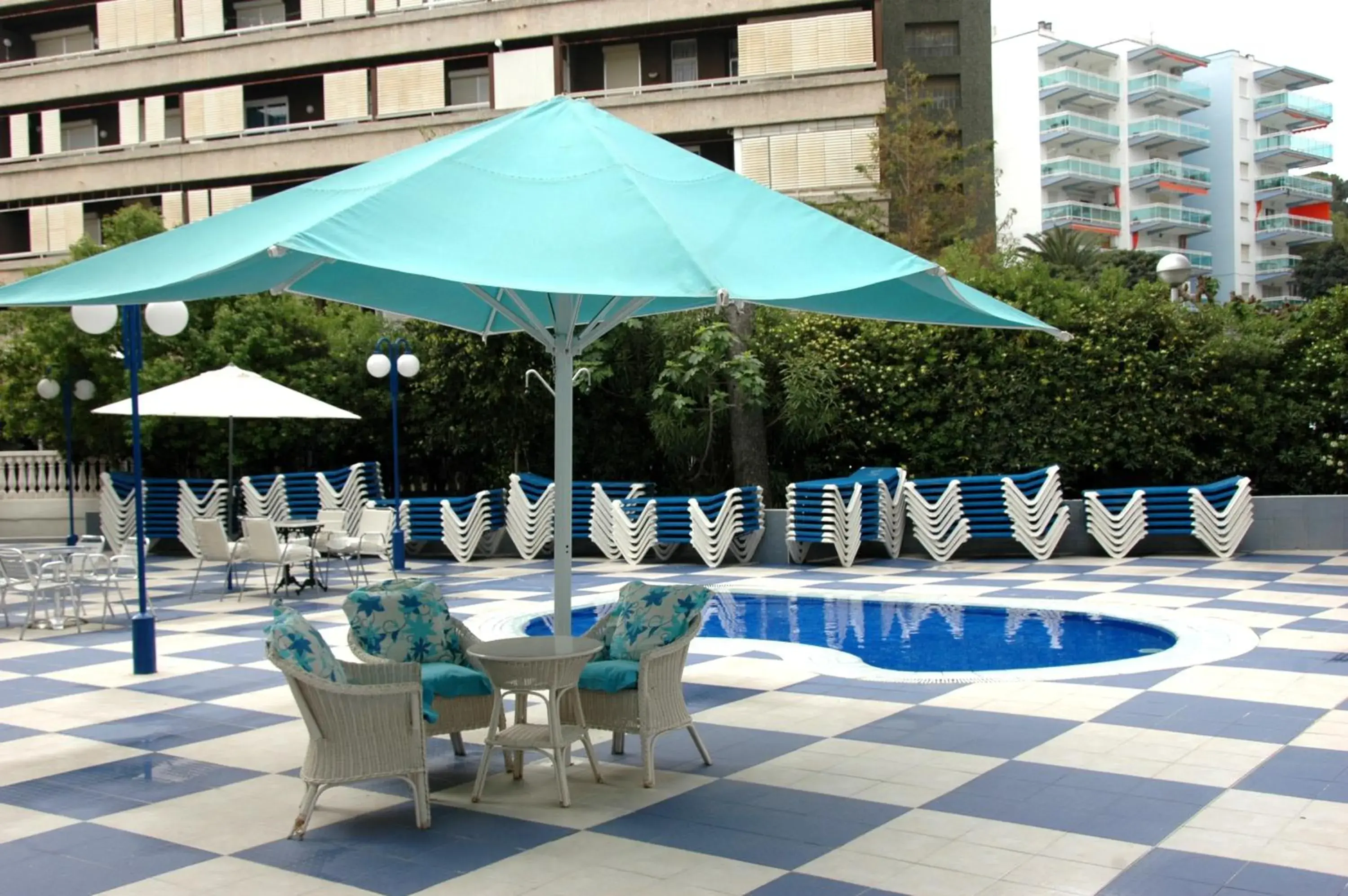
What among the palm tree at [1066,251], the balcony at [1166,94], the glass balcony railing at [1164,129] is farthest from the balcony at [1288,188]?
the palm tree at [1066,251]

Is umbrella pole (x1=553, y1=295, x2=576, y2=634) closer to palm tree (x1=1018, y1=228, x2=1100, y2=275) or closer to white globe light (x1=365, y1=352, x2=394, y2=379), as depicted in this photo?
white globe light (x1=365, y1=352, x2=394, y2=379)

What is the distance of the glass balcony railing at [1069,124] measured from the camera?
2911 inches

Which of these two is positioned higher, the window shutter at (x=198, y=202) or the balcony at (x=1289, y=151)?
the balcony at (x=1289, y=151)

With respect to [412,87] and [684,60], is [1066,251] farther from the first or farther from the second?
[412,87]

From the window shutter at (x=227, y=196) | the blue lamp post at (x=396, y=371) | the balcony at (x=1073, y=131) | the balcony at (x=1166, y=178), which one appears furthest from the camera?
the balcony at (x=1166, y=178)

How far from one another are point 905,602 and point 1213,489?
5301 millimetres

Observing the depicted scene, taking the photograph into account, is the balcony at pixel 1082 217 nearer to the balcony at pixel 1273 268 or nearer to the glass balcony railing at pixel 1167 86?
the glass balcony railing at pixel 1167 86

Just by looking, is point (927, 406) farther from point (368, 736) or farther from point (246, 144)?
point (246, 144)

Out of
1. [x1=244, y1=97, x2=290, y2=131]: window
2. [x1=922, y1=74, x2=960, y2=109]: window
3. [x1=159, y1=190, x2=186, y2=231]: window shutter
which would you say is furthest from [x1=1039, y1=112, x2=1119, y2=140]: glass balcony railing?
[x1=159, y1=190, x2=186, y2=231]: window shutter

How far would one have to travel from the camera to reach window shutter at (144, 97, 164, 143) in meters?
38.9

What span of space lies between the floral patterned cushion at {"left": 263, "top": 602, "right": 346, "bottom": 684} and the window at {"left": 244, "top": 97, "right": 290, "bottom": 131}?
119ft

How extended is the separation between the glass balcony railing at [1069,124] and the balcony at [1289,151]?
58.0ft

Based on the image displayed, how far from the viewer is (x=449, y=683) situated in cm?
641

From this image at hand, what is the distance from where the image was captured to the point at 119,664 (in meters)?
10.1
